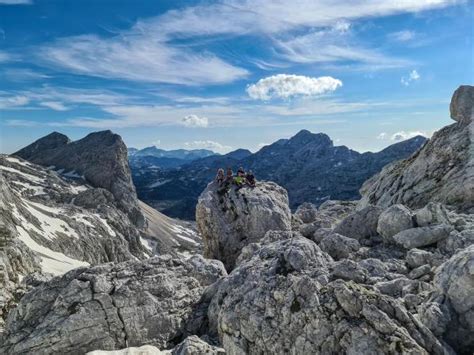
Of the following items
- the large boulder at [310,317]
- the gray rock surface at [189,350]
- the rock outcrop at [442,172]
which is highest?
the rock outcrop at [442,172]

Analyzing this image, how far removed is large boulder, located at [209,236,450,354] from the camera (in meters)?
11.2

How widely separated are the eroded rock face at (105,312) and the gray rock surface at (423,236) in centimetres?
1115

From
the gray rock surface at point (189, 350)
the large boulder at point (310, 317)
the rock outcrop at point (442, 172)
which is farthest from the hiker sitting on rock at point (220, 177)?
the gray rock surface at point (189, 350)

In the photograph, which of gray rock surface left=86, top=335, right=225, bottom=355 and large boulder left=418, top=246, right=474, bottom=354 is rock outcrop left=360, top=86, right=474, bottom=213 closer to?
large boulder left=418, top=246, right=474, bottom=354

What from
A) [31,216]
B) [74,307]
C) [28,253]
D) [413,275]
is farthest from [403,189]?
[31,216]

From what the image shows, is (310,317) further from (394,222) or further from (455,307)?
(394,222)

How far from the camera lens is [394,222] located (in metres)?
22.8

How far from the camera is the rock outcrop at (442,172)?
30094 mm

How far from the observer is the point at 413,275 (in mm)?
16391

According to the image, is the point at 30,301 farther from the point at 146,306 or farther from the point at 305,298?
the point at 305,298

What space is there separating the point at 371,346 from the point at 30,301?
1553 cm

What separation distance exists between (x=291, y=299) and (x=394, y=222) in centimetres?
1210

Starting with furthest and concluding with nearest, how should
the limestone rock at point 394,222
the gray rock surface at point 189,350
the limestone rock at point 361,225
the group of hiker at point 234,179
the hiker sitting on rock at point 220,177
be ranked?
the hiker sitting on rock at point 220,177
the group of hiker at point 234,179
the limestone rock at point 361,225
the limestone rock at point 394,222
the gray rock surface at point 189,350

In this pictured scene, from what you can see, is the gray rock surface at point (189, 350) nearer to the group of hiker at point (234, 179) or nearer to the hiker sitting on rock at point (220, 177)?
the group of hiker at point (234, 179)
